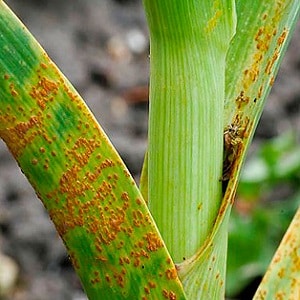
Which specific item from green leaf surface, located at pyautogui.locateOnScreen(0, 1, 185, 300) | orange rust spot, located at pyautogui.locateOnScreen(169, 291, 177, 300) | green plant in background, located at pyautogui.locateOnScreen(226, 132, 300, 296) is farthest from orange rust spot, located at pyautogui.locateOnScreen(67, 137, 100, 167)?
green plant in background, located at pyautogui.locateOnScreen(226, 132, 300, 296)

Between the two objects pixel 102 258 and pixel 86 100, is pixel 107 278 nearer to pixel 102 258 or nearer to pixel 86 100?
pixel 102 258

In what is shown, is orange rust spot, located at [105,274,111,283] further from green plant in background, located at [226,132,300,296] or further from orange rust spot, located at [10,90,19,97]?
green plant in background, located at [226,132,300,296]

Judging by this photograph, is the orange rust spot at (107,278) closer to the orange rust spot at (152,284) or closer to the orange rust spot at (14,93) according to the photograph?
the orange rust spot at (152,284)

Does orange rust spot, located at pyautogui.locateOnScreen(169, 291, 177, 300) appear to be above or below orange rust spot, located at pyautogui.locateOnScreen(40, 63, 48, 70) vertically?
below

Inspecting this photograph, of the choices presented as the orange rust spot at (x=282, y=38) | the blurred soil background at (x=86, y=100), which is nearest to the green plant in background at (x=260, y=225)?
the blurred soil background at (x=86, y=100)

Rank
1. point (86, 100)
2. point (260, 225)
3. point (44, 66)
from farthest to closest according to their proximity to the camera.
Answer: point (86, 100) < point (260, 225) < point (44, 66)

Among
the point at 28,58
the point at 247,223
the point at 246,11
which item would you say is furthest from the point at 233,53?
the point at 247,223

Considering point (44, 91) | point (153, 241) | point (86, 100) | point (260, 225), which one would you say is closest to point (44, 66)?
point (44, 91)
